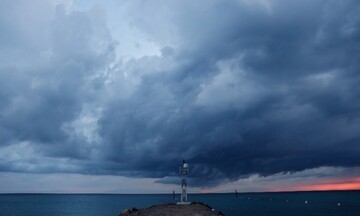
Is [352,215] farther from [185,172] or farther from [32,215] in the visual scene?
[32,215]

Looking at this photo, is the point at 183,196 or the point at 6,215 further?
the point at 6,215

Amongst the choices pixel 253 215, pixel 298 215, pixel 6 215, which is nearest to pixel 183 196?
pixel 253 215

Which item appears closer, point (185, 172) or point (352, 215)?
point (185, 172)

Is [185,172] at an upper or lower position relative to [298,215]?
upper

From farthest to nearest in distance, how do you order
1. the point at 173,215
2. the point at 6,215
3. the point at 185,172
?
the point at 6,215
the point at 185,172
the point at 173,215

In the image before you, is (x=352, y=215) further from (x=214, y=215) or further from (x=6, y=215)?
(x=6, y=215)

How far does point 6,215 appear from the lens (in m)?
152

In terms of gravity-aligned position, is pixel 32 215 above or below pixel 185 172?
below

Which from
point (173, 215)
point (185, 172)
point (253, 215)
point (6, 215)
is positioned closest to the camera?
point (173, 215)

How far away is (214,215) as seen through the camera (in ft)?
163

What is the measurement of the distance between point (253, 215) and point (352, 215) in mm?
32475

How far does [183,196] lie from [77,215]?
97.9 metres

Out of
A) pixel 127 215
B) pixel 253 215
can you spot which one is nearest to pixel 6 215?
pixel 253 215

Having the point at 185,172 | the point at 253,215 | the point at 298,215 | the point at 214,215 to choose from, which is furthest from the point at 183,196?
the point at 298,215
